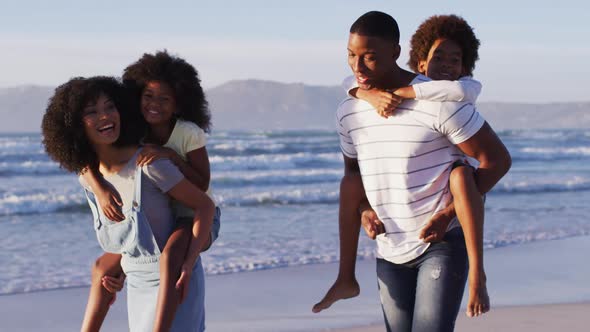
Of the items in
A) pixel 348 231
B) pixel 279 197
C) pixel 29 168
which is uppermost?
pixel 348 231

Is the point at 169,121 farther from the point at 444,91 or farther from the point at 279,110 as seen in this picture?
the point at 279,110

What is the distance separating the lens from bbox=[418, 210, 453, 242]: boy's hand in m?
3.01

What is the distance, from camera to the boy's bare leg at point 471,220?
296 cm

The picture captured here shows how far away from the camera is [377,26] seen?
3.04 metres

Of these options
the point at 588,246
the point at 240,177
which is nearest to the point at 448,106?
the point at 588,246

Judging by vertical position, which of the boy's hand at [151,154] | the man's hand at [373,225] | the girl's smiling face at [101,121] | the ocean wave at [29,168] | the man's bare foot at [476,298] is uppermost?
the girl's smiling face at [101,121]

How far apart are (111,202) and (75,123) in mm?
320

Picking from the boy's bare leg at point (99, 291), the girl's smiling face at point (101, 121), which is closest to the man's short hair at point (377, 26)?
the girl's smiling face at point (101, 121)

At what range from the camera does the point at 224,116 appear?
90562mm

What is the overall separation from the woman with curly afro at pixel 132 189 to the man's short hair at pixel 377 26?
0.82 metres

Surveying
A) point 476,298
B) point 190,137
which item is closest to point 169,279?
point 190,137

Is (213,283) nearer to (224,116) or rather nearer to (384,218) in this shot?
(384,218)

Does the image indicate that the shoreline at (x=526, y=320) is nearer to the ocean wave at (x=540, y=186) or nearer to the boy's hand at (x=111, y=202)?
the boy's hand at (x=111, y=202)

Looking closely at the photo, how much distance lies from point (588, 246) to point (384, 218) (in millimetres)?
6669
